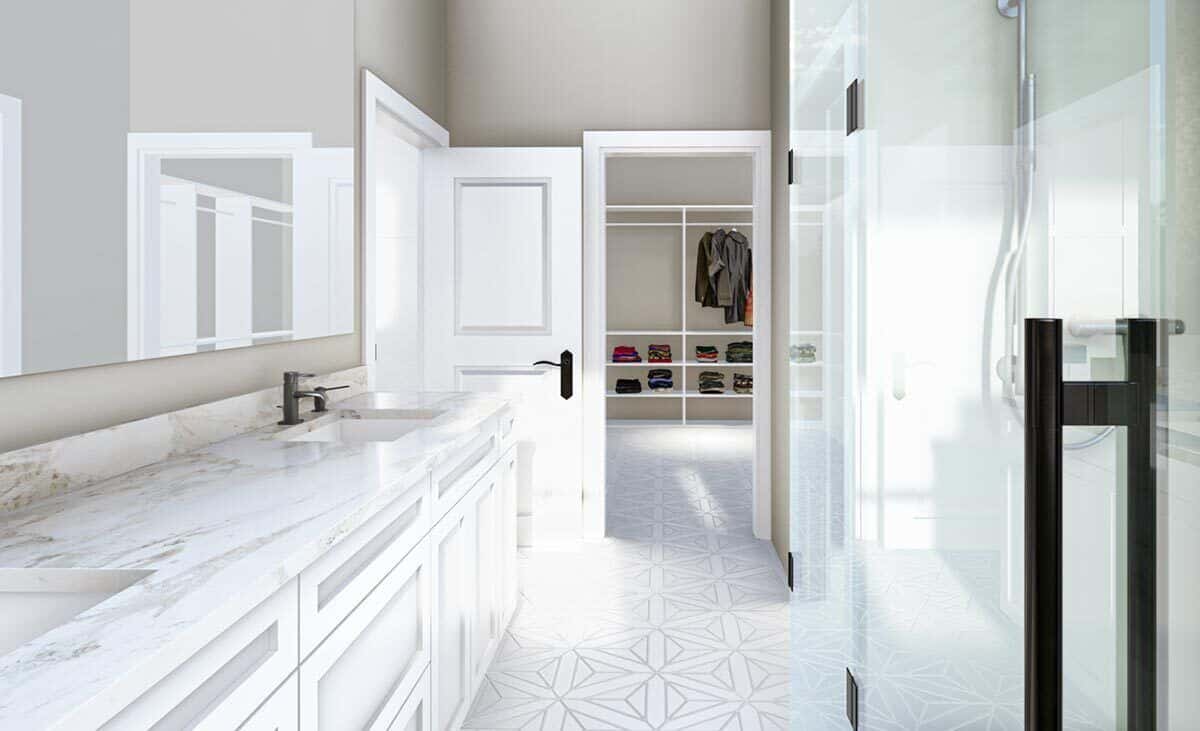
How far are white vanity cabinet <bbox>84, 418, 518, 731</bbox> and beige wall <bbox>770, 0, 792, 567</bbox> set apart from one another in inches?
59.8

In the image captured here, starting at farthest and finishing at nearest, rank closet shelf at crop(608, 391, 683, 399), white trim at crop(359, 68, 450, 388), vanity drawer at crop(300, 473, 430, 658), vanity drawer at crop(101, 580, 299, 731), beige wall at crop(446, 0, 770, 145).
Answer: closet shelf at crop(608, 391, 683, 399) < beige wall at crop(446, 0, 770, 145) < white trim at crop(359, 68, 450, 388) < vanity drawer at crop(300, 473, 430, 658) < vanity drawer at crop(101, 580, 299, 731)

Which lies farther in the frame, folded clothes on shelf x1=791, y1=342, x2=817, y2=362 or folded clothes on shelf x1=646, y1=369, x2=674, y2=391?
folded clothes on shelf x1=646, y1=369, x2=674, y2=391

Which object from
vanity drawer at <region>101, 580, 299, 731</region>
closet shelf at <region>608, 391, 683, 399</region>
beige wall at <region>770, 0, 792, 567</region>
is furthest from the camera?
closet shelf at <region>608, 391, 683, 399</region>

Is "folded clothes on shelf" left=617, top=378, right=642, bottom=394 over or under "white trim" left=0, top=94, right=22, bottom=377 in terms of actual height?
under

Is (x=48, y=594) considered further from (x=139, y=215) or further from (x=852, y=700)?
(x=852, y=700)

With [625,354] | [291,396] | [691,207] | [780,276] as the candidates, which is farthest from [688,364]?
[291,396]

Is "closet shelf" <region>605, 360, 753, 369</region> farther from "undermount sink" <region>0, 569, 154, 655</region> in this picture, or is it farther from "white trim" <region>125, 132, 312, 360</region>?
"undermount sink" <region>0, 569, 154, 655</region>

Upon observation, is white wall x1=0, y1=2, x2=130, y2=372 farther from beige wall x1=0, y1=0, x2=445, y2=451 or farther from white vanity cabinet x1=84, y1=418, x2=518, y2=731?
white vanity cabinet x1=84, y1=418, x2=518, y2=731

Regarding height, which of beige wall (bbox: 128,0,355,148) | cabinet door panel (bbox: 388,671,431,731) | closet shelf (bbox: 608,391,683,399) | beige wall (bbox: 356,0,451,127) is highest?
beige wall (bbox: 356,0,451,127)

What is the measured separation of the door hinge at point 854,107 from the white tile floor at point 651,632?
1.60 m

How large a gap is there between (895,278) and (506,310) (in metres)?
2.65

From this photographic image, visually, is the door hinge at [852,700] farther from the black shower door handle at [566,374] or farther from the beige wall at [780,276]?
the black shower door handle at [566,374]

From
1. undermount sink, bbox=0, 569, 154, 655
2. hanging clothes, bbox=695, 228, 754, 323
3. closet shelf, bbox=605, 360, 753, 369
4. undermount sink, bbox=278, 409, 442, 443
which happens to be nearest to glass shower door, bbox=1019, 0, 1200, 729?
undermount sink, bbox=0, 569, 154, 655

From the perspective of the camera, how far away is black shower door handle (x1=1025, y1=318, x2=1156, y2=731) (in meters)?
0.62
